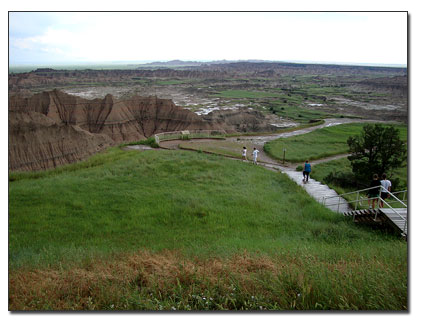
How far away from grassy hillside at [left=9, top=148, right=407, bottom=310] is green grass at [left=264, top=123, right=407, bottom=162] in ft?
20.0

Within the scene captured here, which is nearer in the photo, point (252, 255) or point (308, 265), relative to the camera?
point (308, 265)

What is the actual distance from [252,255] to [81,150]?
29123mm

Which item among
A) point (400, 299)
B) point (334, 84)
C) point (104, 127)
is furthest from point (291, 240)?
point (334, 84)

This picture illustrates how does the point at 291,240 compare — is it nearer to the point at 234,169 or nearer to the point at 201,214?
the point at 201,214

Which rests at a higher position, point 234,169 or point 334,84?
point 334,84

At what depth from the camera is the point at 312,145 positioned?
1015 inches

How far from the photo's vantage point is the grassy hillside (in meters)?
4.74

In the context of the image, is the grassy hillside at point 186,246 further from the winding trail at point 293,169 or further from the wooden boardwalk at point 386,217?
the winding trail at point 293,169

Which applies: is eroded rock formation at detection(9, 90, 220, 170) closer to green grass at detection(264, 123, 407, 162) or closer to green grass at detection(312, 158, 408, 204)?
green grass at detection(264, 123, 407, 162)

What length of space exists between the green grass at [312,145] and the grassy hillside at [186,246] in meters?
6.10

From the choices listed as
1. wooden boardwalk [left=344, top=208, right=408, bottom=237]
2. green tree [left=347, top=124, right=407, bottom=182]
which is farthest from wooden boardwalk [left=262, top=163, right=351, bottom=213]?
green tree [left=347, top=124, right=407, bottom=182]

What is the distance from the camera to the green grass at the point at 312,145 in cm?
2045

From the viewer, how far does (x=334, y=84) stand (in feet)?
310

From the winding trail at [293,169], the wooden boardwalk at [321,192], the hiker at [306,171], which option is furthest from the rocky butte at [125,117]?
the hiker at [306,171]
